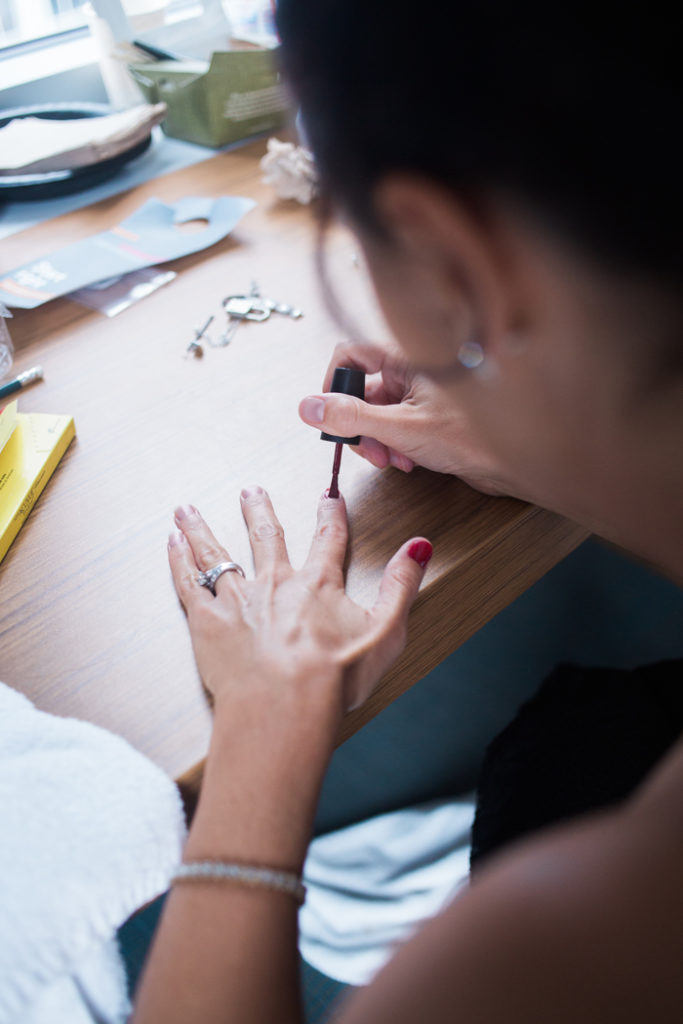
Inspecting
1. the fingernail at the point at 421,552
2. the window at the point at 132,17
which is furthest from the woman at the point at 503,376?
the window at the point at 132,17

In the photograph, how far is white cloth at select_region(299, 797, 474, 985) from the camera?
0.69 m

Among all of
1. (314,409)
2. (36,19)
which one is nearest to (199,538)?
(314,409)

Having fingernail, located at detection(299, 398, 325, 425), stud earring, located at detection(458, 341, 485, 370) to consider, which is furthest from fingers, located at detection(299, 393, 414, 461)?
stud earring, located at detection(458, 341, 485, 370)

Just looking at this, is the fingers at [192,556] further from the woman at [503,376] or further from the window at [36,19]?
the window at [36,19]

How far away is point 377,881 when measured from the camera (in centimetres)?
77

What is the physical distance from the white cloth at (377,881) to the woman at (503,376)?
12.6 inches

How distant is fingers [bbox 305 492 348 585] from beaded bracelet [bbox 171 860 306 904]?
0.19 m

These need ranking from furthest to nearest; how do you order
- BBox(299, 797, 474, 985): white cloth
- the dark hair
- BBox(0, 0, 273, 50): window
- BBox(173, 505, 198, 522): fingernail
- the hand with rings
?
A: BBox(0, 0, 273, 50): window
BBox(299, 797, 474, 985): white cloth
BBox(173, 505, 198, 522): fingernail
the hand with rings
the dark hair

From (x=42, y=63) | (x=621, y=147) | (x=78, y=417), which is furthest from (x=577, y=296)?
(x=42, y=63)

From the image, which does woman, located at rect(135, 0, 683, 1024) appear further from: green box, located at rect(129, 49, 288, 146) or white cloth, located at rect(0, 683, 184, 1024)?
green box, located at rect(129, 49, 288, 146)

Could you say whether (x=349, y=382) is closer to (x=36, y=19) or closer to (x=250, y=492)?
(x=250, y=492)

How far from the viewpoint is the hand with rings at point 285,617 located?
47cm

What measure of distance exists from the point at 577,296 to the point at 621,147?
0.06 m

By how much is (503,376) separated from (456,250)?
7 centimetres
